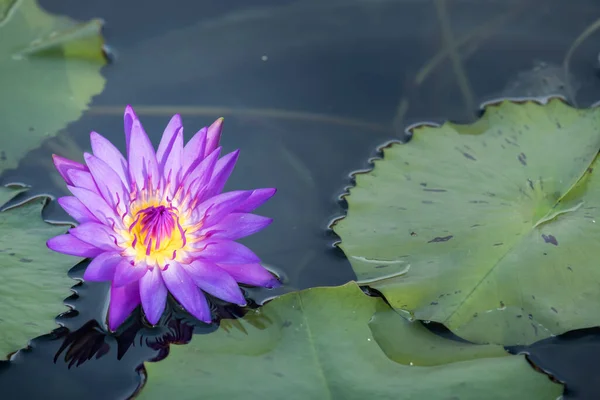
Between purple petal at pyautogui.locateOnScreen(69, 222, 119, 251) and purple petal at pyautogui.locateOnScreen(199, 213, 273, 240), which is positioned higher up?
purple petal at pyautogui.locateOnScreen(199, 213, 273, 240)

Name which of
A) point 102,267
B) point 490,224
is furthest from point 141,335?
point 490,224

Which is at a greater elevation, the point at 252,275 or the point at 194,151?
the point at 194,151

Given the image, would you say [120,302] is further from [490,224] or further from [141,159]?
[490,224]

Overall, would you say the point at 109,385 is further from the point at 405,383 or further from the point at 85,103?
the point at 85,103

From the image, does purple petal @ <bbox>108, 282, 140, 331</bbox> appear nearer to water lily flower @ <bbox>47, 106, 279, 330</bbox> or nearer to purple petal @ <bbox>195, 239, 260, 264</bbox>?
water lily flower @ <bbox>47, 106, 279, 330</bbox>

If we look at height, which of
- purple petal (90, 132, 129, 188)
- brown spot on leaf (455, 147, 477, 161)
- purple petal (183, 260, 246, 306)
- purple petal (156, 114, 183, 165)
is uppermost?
brown spot on leaf (455, 147, 477, 161)

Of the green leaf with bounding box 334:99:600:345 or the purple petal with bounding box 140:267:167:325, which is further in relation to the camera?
the green leaf with bounding box 334:99:600:345

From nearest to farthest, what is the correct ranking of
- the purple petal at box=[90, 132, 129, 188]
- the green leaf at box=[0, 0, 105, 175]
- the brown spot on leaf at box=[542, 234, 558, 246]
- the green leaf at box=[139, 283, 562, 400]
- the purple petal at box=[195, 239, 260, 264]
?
the green leaf at box=[139, 283, 562, 400] → the purple petal at box=[195, 239, 260, 264] → the purple petal at box=[90, 132, 129, 188] → the brown spot on leaf at box=[542, 234, 558, 246] → the green leaf at box=[0, 0, 105, 175]

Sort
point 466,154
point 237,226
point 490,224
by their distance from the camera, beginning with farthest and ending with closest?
point 466,154 < point 490,224 < point 237,226

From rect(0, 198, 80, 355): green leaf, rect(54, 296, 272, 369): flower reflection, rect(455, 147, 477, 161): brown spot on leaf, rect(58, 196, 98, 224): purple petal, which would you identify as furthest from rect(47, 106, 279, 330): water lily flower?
rect(455, 147, 477, 161): brown spot on leaf
